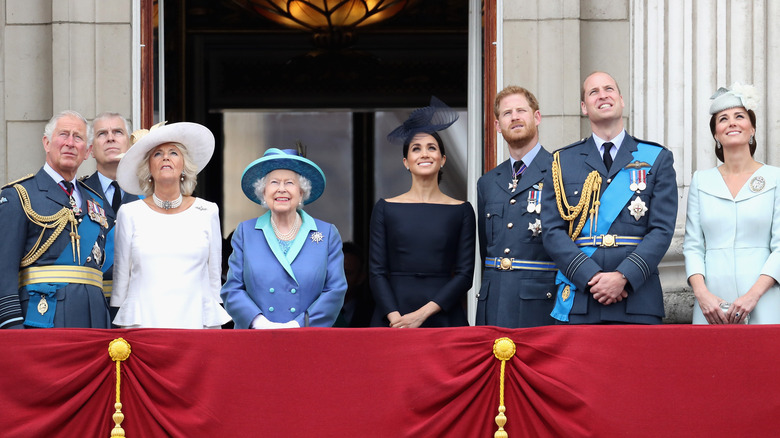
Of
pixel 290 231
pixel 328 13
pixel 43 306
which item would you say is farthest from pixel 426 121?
pixel 328 13

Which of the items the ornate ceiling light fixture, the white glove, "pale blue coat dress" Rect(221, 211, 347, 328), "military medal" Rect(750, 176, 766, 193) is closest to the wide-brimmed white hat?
"pale blue coat dress" Rect(221, 211, 347, 328)

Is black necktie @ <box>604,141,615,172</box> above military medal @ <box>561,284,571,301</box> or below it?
above

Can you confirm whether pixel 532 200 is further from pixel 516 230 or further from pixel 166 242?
pixel 166 242

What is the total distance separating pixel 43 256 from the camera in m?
5.24

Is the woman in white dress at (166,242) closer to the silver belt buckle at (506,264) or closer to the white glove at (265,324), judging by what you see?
the white glove at (265,324)

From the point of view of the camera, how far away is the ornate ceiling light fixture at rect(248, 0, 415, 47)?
11258 mm

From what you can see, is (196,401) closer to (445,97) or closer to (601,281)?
(601,281)

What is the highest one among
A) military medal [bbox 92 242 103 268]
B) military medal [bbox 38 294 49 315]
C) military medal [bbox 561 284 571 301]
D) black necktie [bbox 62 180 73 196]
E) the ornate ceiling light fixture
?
the ornate ceiling light fixture

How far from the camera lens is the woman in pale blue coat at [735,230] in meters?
5.25

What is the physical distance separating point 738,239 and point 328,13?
671cm

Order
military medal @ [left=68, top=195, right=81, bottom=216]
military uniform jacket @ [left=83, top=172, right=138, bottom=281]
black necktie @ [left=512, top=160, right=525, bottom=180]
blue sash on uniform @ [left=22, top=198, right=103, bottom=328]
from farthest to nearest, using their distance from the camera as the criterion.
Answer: black necktie @ [left=512, top=160, right=525, bottom=180]
military uniform jacket @ [left=83, top=172, right=138, bottom=281]
military medal @ [left=68, top=195, right=81, bottom=216]
blue sash on uniform @ [left=22, top=198, right=103, bottom=328]

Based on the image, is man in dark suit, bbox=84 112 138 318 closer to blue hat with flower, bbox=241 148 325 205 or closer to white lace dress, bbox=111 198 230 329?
white lace dress, bbox=111 198 230 329

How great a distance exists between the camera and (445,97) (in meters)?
12.8

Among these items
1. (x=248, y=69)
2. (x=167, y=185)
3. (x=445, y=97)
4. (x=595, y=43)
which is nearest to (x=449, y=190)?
(x=445, y=97)
